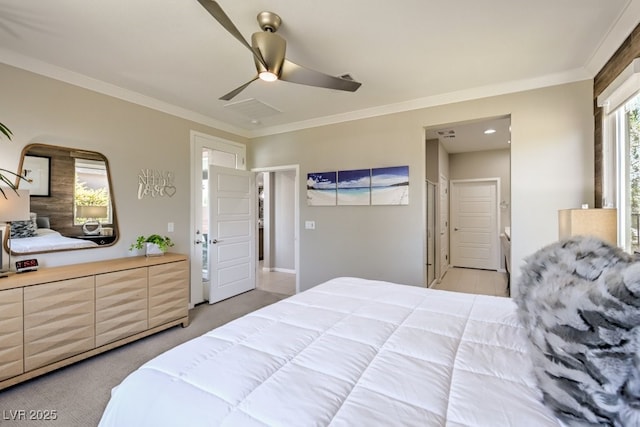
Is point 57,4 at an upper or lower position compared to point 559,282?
upper

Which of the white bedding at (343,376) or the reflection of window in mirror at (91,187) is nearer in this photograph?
the white bedding at (343,376)

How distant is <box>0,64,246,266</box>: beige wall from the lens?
2408 millimetres

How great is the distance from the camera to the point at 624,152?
2203mm

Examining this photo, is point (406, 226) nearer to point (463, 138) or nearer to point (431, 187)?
point (431, 187)

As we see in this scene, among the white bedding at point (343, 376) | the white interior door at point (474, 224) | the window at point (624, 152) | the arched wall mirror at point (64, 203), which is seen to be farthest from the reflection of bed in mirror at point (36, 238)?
the white interior door at point (474, 224)

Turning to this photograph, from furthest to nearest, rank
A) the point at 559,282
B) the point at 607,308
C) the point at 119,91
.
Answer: the point at 119,91 → the point at 559,282 → the point at 607,308

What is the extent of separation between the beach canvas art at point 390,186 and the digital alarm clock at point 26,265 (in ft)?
11.2

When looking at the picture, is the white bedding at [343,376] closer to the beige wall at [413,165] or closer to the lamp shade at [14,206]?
the beige wall at [413,165]

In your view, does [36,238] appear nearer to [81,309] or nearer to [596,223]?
[81,309]

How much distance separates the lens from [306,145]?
13.7ft

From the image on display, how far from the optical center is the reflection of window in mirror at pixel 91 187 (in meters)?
2.75

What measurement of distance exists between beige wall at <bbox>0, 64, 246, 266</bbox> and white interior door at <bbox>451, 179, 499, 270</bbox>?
5336mm

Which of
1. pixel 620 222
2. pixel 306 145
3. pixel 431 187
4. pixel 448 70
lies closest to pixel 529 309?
pixel 620 222

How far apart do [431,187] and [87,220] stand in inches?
181
